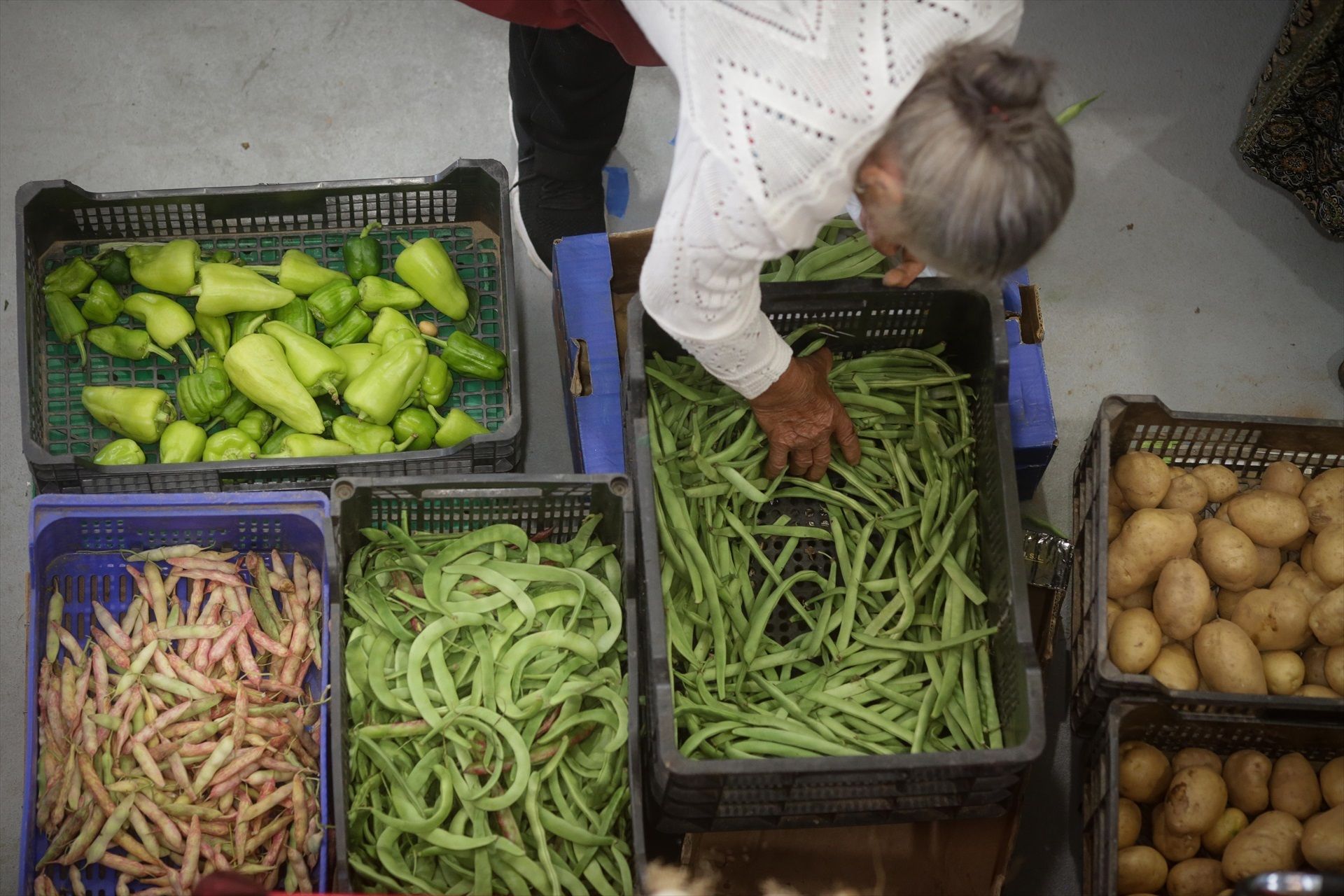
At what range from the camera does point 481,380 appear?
2662mm

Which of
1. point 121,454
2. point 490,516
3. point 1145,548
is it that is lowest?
point 1145,548

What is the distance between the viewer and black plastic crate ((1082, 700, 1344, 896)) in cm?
212

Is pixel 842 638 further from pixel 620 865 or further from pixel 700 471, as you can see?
pixel 620 865

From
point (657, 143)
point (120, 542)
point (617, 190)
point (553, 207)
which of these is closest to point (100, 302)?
point (120, 542)

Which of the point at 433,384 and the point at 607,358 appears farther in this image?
the point at 433,384

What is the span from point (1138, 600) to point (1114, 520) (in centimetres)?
16

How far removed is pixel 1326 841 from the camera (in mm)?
2035

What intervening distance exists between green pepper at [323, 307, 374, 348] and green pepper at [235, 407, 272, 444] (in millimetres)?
210

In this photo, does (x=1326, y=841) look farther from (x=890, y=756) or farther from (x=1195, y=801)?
(x=890, y=756)

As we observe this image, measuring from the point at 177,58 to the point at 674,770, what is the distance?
242 cm

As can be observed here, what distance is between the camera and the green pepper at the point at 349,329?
2596 mm

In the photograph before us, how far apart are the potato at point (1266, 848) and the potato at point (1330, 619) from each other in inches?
12.7

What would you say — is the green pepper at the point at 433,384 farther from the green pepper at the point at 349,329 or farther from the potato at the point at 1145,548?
the potato at the point at 1145,548

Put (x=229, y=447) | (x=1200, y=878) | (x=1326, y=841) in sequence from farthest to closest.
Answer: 1. (x=229, y=447)
2. (x=1200, y=878)
3. (x=1326, y=841)
